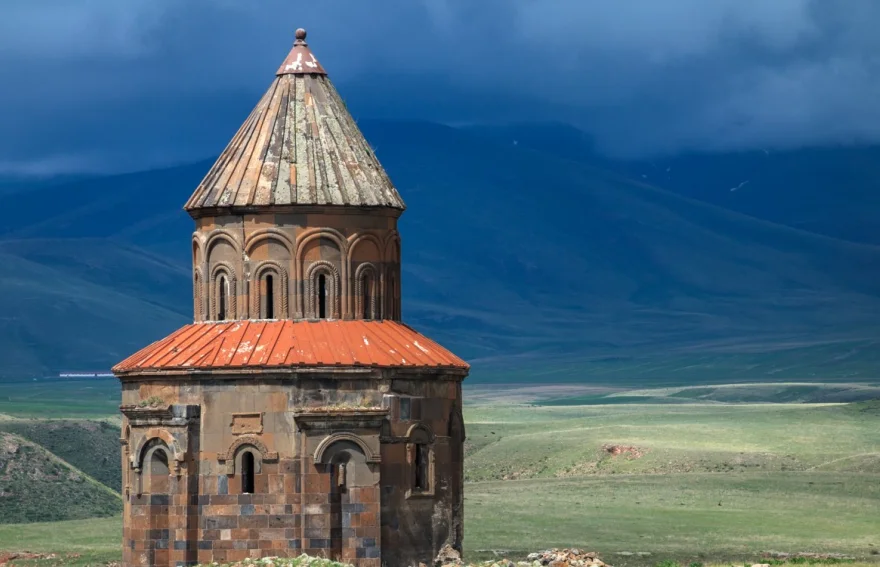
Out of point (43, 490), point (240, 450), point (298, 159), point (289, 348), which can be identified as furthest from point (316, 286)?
point (43, 490)

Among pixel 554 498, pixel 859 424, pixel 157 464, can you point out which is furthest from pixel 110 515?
pixel 859 424

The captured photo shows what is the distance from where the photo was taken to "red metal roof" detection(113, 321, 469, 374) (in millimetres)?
32750

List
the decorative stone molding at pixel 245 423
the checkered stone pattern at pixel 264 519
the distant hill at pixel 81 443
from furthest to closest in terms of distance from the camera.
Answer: the distant hill at pixel 81 443
the decorative stone molding at pixel 245 423
the checkered stone pattern at pixel 264 519

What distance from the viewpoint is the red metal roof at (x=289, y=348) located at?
32.8 metres

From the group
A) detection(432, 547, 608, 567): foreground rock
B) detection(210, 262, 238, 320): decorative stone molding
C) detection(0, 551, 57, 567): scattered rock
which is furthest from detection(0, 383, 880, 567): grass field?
detection(210, 262, 238, 320): decorative stone molding

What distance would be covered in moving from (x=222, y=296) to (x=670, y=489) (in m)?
27.1

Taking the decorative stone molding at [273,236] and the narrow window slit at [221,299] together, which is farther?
the narrow window slit at [221,299]

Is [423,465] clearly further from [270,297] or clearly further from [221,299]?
[221,299]

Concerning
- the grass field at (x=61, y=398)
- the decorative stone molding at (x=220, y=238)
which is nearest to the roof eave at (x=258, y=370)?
the decorative stone molding at (x=220, y=238)

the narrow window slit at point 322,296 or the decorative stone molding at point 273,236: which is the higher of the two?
the decorative stone molding at point 273,236

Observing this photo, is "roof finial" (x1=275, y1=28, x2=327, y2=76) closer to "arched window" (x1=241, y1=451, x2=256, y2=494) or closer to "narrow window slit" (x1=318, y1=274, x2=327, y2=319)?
"narrow window slit" (x1=318, y1=274, x2=327, y2=319)

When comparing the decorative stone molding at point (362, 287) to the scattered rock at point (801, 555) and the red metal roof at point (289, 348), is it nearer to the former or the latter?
the red metal roof at point (289, 348)

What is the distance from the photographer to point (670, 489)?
59.7m

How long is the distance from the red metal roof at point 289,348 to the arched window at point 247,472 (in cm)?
131
